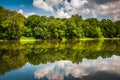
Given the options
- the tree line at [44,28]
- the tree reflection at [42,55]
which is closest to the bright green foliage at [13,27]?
the tree line at [44,28]

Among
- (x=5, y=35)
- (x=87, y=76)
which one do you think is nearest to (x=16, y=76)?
(x=87, y=76)

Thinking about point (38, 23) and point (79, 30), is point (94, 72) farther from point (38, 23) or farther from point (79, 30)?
point (79, 30)

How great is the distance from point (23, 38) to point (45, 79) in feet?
267

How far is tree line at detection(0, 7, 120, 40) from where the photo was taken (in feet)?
296

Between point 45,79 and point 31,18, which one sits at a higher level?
point 31,18

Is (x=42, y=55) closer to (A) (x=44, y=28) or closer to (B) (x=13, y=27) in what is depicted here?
(B) (x=13, y=27)

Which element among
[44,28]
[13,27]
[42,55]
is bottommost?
[42,55]

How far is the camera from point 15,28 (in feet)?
296

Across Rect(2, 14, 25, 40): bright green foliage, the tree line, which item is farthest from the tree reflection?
the tree line

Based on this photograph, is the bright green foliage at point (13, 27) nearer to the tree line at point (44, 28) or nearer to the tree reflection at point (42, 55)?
the tree line at point (44, 28)

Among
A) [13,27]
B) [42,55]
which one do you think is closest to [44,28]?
[13,27]

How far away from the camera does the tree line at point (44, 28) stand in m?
90.2

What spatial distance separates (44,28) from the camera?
10581cm

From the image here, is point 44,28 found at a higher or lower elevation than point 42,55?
higher
